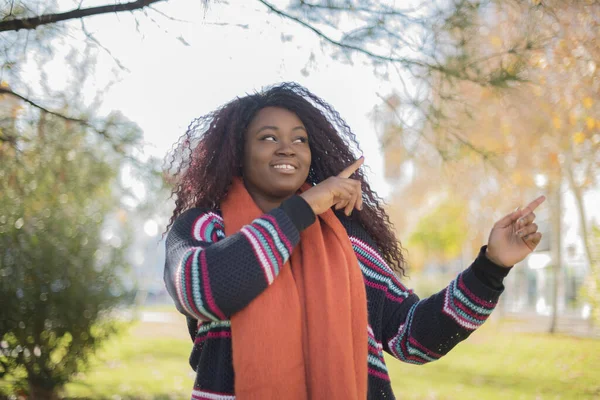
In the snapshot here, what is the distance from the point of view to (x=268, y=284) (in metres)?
1.53

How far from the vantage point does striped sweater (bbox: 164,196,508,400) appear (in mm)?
→ 1498

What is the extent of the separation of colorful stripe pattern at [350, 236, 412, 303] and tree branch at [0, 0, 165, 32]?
1.55 metres

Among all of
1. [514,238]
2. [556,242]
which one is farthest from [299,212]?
[556,242]

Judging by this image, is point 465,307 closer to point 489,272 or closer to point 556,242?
point 489,272

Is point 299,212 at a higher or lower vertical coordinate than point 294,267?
higher

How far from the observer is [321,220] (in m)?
1.87

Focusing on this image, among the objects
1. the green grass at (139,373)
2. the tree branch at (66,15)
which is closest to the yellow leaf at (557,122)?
the green grass at (139,373)

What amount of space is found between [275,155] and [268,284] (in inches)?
19.6

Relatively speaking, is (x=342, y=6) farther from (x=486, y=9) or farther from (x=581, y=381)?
(x=581, y=381)

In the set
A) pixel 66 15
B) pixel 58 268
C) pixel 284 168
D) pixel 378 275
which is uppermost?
pixel 66 15

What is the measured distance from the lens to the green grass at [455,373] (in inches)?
258

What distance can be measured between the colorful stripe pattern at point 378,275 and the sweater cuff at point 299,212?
0.36m

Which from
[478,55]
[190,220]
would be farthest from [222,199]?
[478,55]

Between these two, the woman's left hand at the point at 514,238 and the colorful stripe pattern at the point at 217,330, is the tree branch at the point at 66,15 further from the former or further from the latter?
the woman's left hand at the point at 514,238
